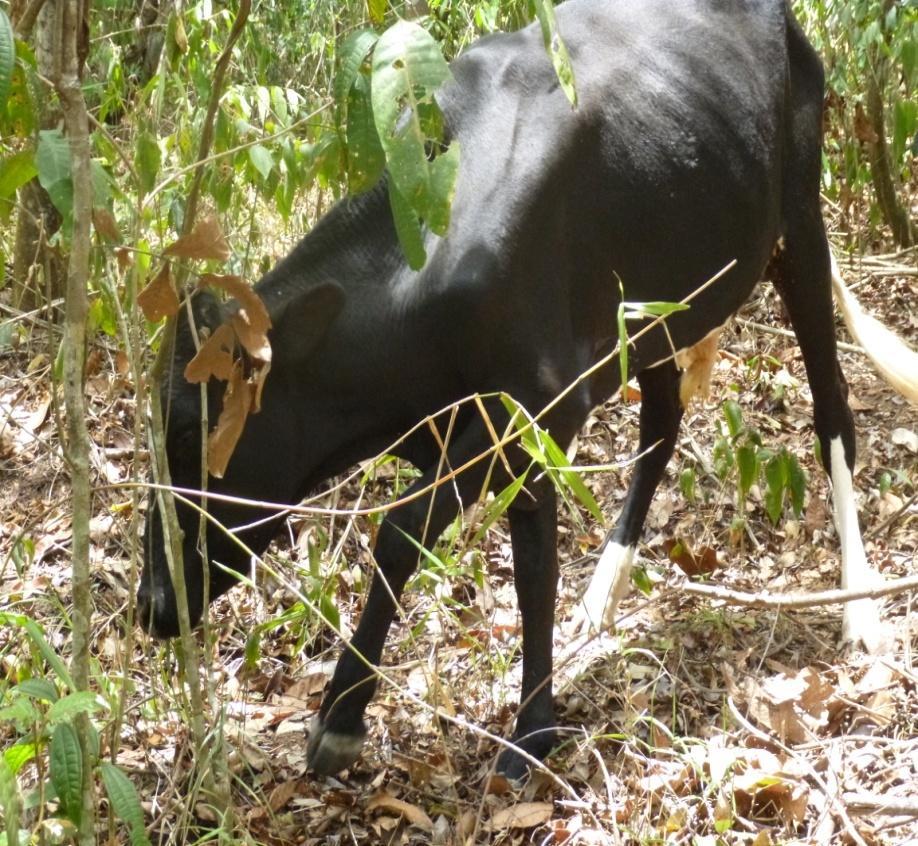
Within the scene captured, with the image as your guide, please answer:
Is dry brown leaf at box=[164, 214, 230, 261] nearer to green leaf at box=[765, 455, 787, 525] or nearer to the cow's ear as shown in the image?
the cow's ear

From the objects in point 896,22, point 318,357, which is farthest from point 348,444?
point 896,22

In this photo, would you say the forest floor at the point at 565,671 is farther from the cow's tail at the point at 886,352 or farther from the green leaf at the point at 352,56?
the green leaf at the point at 352,56

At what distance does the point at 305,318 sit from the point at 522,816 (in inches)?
58.2

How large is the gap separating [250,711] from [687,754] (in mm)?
1452

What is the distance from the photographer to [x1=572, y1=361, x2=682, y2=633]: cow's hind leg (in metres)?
4.87

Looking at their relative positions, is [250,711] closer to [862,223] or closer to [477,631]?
[477,631]

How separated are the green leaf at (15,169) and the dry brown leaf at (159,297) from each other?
1.07 feet

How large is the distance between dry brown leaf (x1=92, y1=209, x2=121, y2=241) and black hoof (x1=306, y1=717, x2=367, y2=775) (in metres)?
1.58

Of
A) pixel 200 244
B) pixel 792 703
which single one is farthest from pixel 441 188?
pixel 792 703

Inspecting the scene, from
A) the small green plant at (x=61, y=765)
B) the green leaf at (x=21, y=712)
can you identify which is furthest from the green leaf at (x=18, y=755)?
the green leaf at (x=21, y=712)

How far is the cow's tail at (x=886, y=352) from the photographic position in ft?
16.6

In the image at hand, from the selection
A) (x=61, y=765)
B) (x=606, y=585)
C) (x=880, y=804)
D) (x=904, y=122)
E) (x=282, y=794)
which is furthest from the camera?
(x=904, y=122)

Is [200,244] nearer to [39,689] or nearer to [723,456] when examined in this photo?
[39,689]

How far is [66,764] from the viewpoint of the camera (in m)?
2.40
